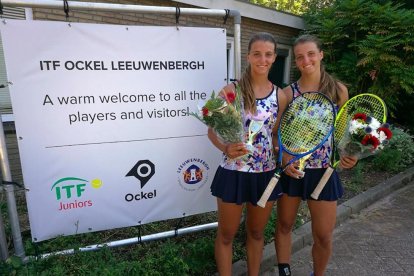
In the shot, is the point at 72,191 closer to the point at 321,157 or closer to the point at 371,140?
the point at 321,157

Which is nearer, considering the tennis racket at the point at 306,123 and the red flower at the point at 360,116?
the red flower at the point at 360,116

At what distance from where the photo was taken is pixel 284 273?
284 cm

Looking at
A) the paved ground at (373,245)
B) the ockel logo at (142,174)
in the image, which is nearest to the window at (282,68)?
the paved ground at (373,245)

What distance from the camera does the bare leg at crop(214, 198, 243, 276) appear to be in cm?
239

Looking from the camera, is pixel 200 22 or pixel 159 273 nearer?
pixel 159 273

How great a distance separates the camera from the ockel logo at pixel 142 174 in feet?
9.20

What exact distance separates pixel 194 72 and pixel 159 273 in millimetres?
1663

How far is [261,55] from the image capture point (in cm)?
226

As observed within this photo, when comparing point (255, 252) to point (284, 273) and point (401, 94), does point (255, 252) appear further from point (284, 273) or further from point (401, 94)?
point (401, 94)

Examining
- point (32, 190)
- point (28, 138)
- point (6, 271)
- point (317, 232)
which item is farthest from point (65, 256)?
point (317, 232)

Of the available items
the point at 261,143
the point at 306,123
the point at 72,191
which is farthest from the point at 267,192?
the point at 72,191

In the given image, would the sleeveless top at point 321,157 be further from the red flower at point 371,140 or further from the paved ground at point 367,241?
the paved ground at point 367,241

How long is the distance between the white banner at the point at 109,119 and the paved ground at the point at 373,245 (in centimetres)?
139

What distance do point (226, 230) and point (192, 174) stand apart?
2.42 feet
